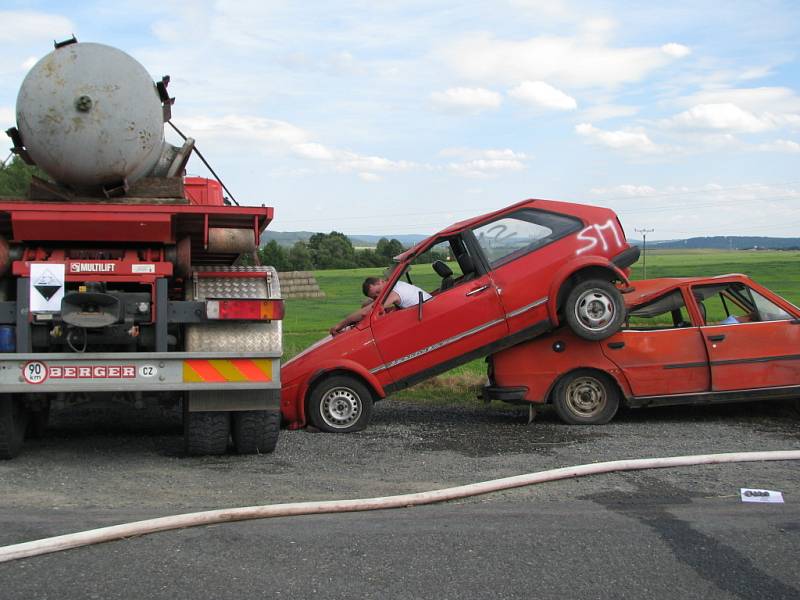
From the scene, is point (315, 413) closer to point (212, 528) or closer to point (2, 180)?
point (212, 528)

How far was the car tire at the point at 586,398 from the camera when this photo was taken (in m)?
10.2

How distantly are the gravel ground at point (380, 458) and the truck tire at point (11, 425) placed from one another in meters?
0.12

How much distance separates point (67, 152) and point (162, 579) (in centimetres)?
373

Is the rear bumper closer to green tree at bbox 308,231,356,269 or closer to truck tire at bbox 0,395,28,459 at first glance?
truck tire at bbox 0,395,28,459

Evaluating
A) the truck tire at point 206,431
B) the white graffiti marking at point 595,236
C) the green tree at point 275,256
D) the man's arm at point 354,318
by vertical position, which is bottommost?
the truck tire at point 206,431

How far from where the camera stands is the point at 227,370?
24.5 ft

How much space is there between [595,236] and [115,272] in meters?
4.94

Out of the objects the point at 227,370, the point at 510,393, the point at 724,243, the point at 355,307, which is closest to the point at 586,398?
the point at 510,393

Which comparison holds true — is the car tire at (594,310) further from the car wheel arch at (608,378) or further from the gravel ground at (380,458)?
the gravel ground at (380,458)

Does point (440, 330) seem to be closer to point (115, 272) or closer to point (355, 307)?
point (115, 272)

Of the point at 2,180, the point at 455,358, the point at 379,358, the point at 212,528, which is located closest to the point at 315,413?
the point at 379,358

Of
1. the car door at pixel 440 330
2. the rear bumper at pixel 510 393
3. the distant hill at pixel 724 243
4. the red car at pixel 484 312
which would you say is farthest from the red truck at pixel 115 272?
the distant hill at pixel 724 243

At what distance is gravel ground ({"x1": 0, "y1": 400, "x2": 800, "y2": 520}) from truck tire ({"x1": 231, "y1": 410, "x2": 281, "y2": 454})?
126 millimetres

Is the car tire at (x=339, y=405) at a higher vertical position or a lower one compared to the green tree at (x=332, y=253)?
lower
